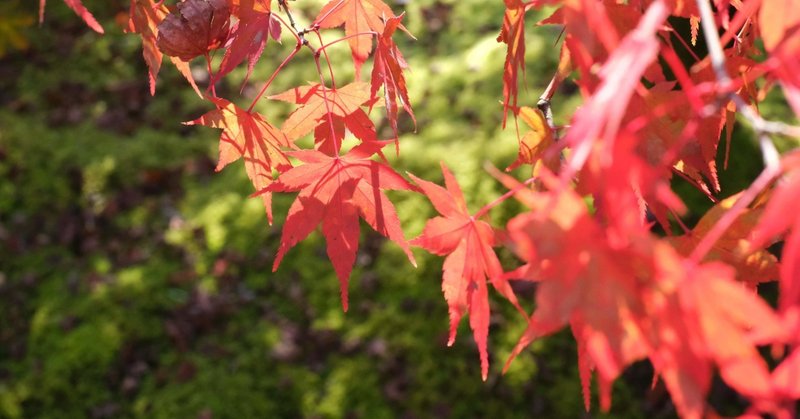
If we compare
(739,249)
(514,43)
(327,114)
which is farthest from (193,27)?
(739,249)

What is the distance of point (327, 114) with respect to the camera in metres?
0.99

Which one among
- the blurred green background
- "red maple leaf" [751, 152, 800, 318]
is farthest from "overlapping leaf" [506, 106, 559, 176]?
the blurred green background

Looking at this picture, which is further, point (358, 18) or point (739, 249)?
point (358, 18)

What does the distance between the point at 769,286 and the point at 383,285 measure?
112 cm

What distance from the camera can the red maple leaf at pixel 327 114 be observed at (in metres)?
0.98

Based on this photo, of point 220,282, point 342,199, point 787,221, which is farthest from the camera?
point 220,282

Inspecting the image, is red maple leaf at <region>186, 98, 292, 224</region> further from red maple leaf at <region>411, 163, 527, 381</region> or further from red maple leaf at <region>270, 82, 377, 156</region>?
red maple leaf at <region>411, 163, 527, 381</region>

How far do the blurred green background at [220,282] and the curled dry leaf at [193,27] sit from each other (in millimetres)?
1043

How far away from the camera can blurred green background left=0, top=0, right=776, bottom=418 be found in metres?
2.22

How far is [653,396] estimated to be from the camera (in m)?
2.14

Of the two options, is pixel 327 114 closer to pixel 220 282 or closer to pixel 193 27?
pixel 193 27

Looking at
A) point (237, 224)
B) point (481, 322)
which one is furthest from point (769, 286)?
point (481, 322)

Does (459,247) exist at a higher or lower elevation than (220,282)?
higher

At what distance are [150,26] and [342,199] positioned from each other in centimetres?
33
